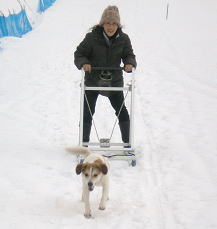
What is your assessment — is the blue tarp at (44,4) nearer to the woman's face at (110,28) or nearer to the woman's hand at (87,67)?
the woman's face at (110,28)

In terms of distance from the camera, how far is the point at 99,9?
2448cm

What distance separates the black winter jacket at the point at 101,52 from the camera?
5023 millimetres

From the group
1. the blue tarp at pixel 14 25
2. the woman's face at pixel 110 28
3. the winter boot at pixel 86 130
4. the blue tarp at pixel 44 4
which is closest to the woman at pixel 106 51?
the woman's face at pixel 110 28

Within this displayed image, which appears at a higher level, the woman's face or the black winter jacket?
the woman's face

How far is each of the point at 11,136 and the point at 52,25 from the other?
42.9 feet

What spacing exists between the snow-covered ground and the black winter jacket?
1.23 meters

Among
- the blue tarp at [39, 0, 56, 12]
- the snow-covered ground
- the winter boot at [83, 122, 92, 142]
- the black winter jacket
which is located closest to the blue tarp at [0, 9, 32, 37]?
the snow-covered ground

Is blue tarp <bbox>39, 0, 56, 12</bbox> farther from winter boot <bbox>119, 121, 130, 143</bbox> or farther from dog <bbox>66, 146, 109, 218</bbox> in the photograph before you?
dog <bbox>66, 146, 109, 218</bbox>

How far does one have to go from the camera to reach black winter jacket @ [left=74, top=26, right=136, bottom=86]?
502 centimetres

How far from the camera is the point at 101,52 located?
508cm

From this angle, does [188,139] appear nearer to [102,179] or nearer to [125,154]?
[125,154]

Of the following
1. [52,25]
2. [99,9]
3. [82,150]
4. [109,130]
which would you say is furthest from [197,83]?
[99,9]

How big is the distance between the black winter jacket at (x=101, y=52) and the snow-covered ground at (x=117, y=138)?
123cm

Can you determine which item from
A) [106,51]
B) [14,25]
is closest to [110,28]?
[106,51]
